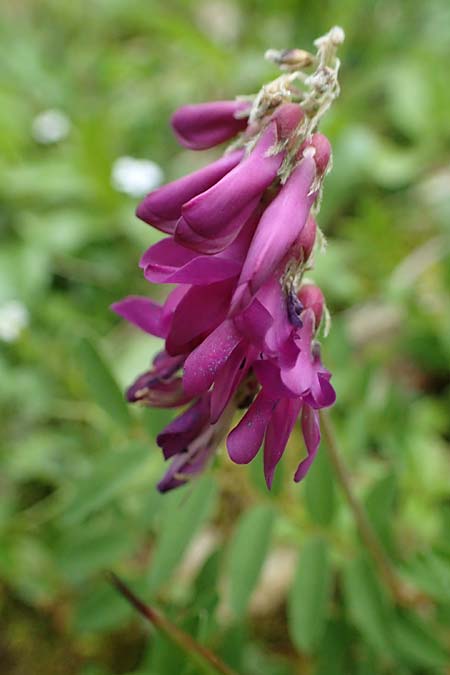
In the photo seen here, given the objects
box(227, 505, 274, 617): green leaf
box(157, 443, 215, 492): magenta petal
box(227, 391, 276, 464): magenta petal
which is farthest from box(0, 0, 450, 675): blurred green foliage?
box(227, 391, 276, 464): magenta petal

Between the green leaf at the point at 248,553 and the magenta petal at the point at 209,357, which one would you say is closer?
the magenta petal at the point at 209,357

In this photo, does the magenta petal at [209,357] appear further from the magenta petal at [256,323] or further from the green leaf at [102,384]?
the green leaf at [102,384]

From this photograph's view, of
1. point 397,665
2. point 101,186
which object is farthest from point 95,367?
Answer: point 101,186

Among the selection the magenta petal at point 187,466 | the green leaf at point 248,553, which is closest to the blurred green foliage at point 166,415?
the green leaf at point 248,553

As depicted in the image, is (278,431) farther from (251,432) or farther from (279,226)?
(279,226)

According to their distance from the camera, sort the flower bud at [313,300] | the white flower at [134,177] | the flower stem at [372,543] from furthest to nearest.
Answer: the white flower at [134,177] → the flower stem at [372,543] → the flower bud at [313,300]

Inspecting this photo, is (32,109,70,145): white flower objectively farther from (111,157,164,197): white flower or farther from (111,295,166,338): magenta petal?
(111,295,166,338): magenta petal

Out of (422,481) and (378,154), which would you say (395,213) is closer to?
(378,154)
